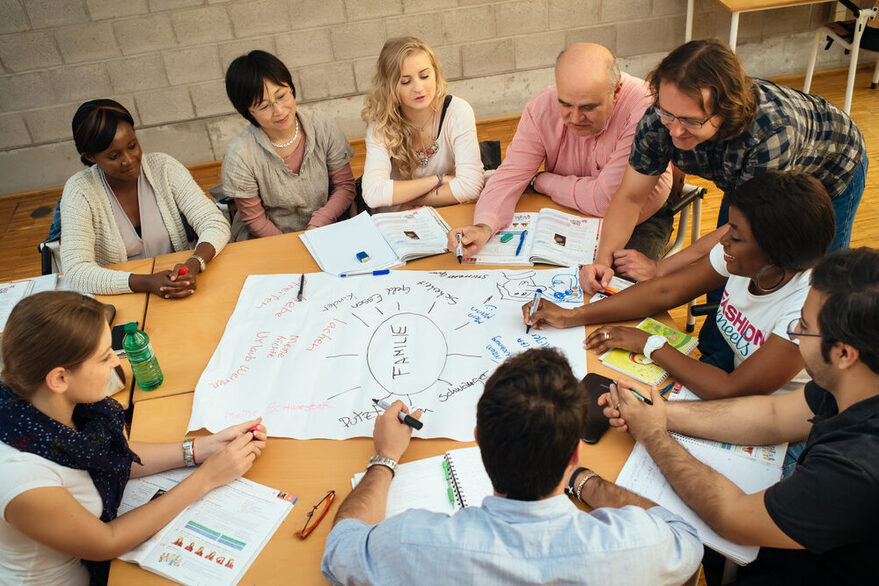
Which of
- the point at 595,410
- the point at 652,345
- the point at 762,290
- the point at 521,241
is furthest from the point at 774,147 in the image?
the point at 595,410

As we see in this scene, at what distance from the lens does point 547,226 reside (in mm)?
2180

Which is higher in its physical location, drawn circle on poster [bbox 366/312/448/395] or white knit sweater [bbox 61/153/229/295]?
white knit sweater [bbox 61/153/229/295]

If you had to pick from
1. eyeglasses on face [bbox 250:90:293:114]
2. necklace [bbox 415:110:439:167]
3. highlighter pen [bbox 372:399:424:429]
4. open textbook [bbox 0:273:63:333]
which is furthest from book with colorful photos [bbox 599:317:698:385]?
open textbook [bbox 0:273:63:333]

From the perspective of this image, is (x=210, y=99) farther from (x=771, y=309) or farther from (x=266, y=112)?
(x=771, y=309)

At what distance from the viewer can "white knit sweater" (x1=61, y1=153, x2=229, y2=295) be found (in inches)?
83.6

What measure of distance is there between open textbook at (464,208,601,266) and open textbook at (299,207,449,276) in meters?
0.18

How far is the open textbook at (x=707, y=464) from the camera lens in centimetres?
126

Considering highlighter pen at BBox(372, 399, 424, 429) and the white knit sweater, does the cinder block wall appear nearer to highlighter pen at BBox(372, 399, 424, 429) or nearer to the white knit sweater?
the white knit sweater

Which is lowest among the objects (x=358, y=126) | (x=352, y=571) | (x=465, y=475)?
(x=358, y=126)

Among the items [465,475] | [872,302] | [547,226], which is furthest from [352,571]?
[547,226]

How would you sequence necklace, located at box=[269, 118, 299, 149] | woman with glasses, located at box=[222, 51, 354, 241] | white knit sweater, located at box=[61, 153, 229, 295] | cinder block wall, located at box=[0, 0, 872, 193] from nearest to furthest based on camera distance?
white knit sweater, located at box=[61, 153, 229, 295], woman with glasses, located at box=[222, 51, 354, 241], necklace, located at box=[269, 118, 299, 149], cinder block wall, located at box=[0, 0, 872, 193]

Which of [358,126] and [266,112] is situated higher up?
[266,112]

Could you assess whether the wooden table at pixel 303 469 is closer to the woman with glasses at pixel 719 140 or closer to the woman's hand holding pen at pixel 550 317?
the woman's hand holding pen at pixel 550 317

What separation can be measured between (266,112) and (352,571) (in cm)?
194
